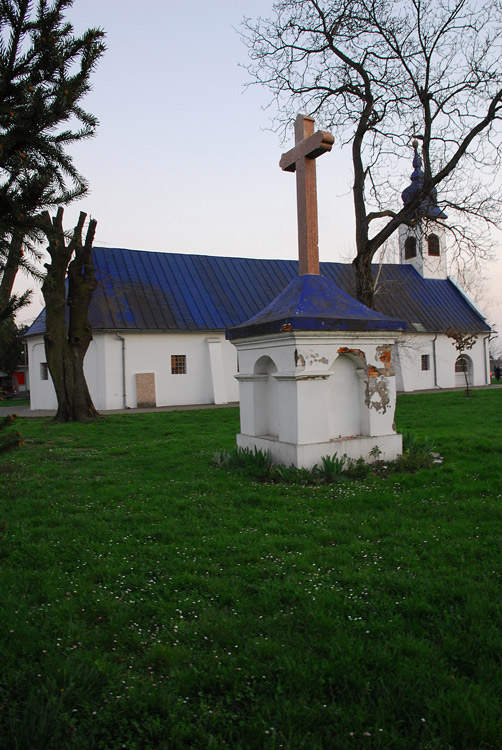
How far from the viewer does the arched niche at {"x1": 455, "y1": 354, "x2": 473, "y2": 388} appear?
32.4 metres

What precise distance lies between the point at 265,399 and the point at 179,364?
1687 centimetres

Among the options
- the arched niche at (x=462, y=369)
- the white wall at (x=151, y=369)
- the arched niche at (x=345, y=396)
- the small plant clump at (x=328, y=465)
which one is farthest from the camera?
the arched niche at (x=462, y=369)

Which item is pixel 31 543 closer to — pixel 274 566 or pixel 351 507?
pixel 274 566

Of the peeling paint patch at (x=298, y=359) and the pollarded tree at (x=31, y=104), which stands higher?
the pollarded tree at (x=31, y=104)

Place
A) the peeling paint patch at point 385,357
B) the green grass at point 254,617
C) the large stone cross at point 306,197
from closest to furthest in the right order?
the green grass at point 254,617 → the peeling paint patch at point 385,357 → the large stone cross at point 306,197

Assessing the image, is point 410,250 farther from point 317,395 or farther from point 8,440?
point 8,440

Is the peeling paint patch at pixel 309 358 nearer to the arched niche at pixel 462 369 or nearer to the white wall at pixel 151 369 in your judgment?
the white wall at pixel 151 369

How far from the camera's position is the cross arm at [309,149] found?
7789mm

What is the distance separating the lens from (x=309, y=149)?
8031 millimetres

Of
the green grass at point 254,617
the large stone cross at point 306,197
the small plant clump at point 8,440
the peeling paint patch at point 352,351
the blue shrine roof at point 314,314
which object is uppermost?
the large stone cross at point 306,197

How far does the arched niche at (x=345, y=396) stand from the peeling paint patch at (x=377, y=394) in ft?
0.51

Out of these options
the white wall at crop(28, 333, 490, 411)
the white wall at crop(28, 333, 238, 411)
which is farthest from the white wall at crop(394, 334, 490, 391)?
the white wall at crop(28, 333, 238, 411)

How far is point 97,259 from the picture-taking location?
1015 inches

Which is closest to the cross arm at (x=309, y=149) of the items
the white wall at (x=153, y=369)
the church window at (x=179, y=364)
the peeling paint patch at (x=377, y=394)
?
the peeling paint patch at (x=377, y=394)
